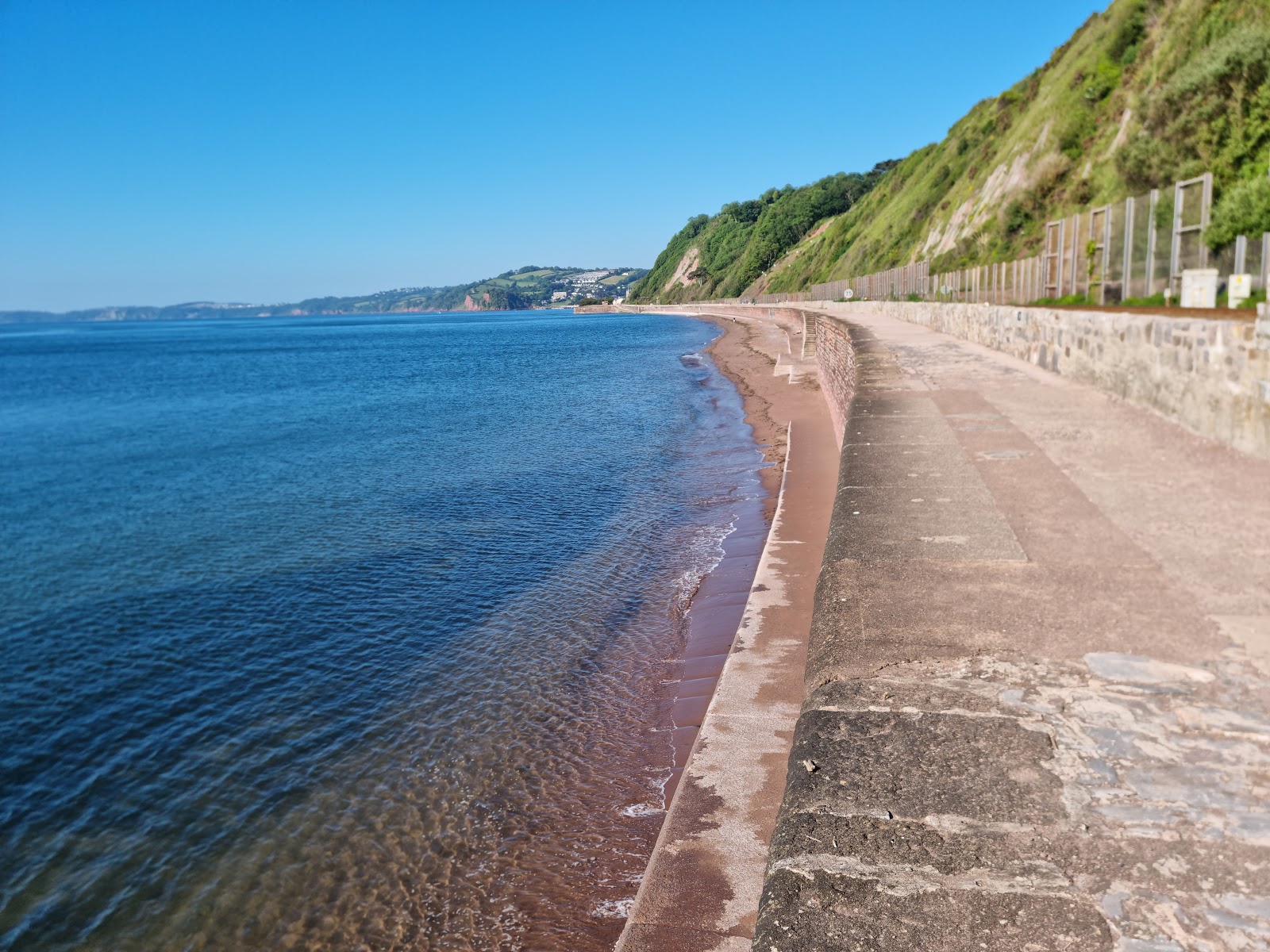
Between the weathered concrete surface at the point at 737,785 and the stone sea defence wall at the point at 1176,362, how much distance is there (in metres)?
3.16

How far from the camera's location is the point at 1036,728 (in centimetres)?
268

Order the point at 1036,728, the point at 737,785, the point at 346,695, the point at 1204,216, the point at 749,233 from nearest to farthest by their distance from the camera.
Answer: the point at 1036,728, the point at 737,785, the point at 346,695, the point at 1204,216, the point at 749,233

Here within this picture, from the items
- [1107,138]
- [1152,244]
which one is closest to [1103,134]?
[1107,138]

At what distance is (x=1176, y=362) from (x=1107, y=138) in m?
26.5

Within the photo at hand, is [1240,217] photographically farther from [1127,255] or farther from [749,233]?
[749,233]

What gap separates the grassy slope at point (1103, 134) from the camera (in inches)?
704

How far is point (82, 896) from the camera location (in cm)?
477

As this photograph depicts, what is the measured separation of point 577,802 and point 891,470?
3166 mm

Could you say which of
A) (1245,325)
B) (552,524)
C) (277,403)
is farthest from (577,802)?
(277,403)

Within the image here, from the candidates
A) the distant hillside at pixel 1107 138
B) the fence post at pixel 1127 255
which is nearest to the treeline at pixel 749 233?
the distant hillside at pixel 1107 138

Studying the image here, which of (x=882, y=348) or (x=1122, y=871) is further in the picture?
(x=882, y=348)

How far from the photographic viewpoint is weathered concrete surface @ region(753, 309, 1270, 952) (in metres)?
1.97

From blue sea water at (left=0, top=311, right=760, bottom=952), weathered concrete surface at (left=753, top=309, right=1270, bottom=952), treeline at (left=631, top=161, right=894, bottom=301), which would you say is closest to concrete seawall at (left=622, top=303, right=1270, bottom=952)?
weathered concrete surface at (left=753, top=309, right=1270, bottom=952)

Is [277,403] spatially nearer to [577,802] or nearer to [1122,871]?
[577,802]
